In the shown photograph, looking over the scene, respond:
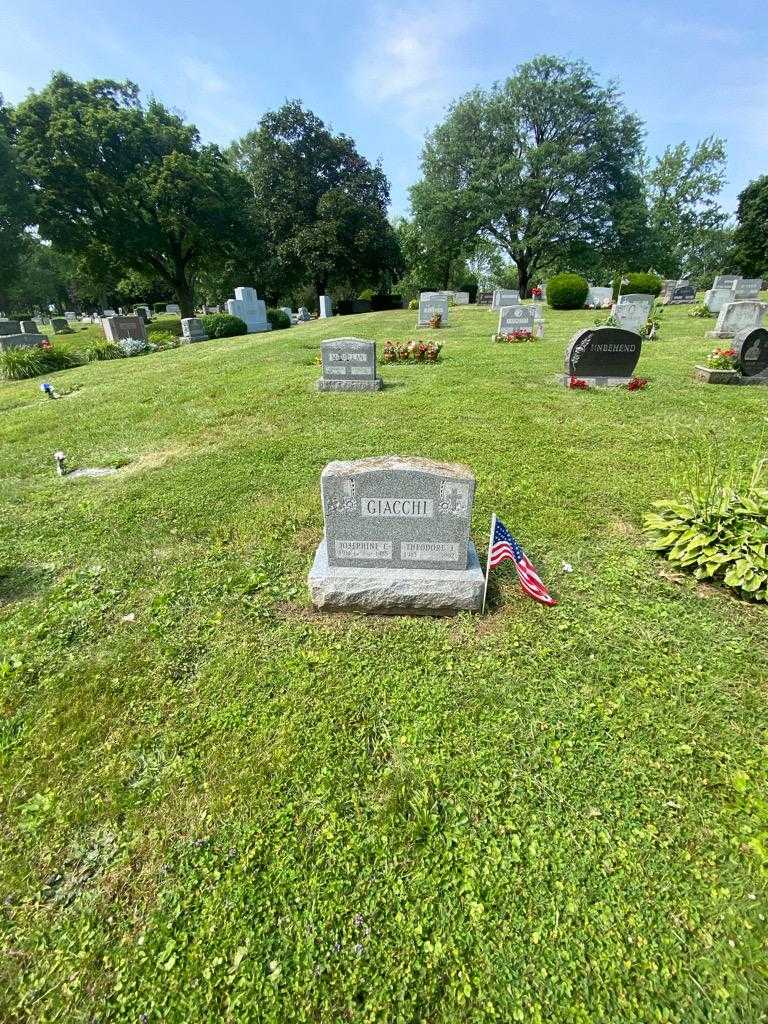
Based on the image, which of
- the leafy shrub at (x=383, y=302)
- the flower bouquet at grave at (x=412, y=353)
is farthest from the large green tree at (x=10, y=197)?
the flower bouquet at grave at (x=412, y=353)

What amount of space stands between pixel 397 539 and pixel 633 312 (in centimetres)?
1861

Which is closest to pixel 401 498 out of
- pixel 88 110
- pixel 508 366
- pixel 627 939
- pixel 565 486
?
pixel 627 939

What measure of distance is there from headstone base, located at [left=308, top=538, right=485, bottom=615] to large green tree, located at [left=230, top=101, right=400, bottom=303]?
37.5 meters

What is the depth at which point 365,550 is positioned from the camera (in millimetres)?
3545

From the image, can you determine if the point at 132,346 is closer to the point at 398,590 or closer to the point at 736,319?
the point at 398,590

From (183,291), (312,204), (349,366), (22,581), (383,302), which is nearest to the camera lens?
(22,581)

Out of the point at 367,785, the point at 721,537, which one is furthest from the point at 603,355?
the point at 367,785

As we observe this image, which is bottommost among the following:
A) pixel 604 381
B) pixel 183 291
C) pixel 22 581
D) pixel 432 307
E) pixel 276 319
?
pixel 22 581

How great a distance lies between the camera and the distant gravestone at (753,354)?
31.4 ft

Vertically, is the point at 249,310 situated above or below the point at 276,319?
above

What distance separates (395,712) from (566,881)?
1103 mm

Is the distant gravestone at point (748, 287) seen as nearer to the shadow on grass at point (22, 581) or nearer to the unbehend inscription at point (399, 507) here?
the unbehend inscription at point (399, 507)

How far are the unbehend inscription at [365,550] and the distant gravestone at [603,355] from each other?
8.03m

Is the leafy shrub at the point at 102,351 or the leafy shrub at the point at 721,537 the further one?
the leafy shrub at the point at 102,351
